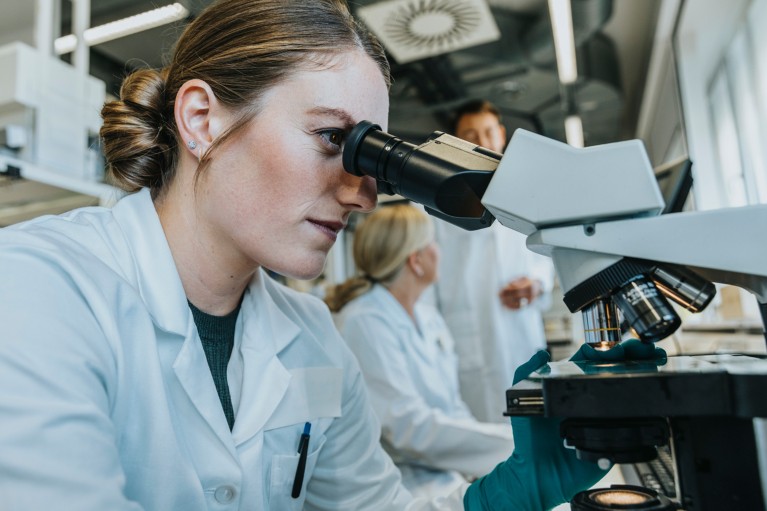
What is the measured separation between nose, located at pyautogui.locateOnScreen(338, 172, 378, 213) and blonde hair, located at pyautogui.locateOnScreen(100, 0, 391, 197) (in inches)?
A: 6.6

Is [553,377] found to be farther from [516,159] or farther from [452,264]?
[452,264]

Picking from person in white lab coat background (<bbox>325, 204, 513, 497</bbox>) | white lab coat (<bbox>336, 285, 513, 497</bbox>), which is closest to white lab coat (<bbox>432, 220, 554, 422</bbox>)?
person in white lab coat background (<bbox>325, 204, 513, 497</bbox>)

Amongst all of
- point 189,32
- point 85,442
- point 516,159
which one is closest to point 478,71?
point 189,32

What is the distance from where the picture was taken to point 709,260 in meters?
0.59

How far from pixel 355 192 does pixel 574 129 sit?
4633 mm

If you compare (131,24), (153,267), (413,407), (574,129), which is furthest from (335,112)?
(574,129)

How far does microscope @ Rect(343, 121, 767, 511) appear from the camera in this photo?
54 centimetres

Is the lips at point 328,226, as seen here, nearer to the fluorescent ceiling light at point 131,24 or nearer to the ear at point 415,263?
the ear at point 415,263

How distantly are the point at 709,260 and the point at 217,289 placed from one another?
28.0 inches

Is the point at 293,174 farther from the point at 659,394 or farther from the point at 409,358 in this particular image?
the point at 409,358

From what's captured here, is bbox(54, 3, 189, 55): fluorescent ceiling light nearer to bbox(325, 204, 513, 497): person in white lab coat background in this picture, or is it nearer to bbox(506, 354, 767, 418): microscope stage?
bbox(325, 204, 513, 497): person in white lab coat background

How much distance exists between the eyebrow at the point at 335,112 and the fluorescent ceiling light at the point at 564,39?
2.54 metres

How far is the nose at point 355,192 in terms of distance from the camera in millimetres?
862

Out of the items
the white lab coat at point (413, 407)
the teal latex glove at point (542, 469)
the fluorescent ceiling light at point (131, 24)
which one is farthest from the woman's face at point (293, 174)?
the fluorescent ceiling light at point (131, 24)
